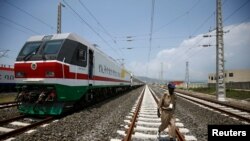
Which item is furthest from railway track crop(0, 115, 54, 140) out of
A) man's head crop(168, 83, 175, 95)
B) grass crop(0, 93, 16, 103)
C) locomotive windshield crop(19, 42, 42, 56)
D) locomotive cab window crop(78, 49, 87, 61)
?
grass crop(0, 93, 16, 103)

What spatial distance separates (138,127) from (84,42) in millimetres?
6010

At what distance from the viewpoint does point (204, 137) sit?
7.85m

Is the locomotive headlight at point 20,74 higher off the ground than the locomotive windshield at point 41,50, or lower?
lower

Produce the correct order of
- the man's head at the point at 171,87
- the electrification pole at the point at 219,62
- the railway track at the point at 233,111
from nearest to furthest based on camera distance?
the man's head at the point at 171,87 < the railway track at the point at 233,111 < the electrification pole at the point at 219,62

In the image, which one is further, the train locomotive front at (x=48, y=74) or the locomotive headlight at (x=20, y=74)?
the locomotive headlight at (x=20, y=74)

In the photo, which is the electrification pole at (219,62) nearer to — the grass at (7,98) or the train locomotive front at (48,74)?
the train locomotive front at (48,74)

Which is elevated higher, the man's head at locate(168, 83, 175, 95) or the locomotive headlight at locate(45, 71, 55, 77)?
the locomotive headlight at locate(45, 71, 55, 77)

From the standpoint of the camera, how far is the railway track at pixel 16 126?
7.43m

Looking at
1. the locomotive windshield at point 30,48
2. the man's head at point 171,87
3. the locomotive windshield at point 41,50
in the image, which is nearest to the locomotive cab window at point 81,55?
the locomotive windshield at point 41,50

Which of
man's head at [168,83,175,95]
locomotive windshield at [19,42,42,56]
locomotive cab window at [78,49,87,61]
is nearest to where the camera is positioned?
man's head at [168,83,175,95]

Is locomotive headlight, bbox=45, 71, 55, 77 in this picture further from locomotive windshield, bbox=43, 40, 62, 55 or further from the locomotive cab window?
the locomotive cab window

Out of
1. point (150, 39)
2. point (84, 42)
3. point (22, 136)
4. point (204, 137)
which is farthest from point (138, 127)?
point (150, 39)

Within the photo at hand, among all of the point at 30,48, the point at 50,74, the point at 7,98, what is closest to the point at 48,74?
the point at 50,74

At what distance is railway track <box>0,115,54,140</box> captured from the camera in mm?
7429
